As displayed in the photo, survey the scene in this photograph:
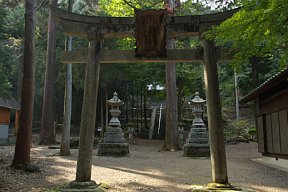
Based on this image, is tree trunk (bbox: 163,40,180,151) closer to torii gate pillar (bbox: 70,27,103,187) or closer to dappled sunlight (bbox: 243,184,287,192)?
dappled sunlight (bbox: 243,184,287,192)

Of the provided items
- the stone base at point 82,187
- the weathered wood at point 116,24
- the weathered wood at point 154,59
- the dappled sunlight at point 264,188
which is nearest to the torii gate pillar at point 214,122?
the weathered wood at point 154,59

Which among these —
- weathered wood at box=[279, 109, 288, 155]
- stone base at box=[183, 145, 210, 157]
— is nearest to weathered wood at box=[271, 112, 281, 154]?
weathered wood at box=[279, 109, 288, 155]

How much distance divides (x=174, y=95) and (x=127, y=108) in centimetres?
958

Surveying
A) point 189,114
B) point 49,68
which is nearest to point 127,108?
point 189,114

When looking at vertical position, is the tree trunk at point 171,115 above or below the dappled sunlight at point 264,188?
above

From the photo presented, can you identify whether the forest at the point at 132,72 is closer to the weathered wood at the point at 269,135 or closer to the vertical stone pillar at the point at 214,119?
the vertical stone pillar at the point at 214,119

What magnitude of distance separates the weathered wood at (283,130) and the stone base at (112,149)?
23.8ft

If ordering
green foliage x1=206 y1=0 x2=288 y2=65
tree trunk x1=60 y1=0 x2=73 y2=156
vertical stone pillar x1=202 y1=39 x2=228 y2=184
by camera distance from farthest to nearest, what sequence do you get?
1. tree trunk x1=60 y1=0 x2=73 y2=156
2. vertical stone pillar x1=202 y1=39 x2=228 y2=184
3. green foliage x1=206 y1=0 x2=288 y2=65

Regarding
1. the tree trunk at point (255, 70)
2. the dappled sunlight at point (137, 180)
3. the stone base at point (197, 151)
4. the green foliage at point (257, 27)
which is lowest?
the dappled sunlight at point (137, 180)

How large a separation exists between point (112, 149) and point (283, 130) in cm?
788

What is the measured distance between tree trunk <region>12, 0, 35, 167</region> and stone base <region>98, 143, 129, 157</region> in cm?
554

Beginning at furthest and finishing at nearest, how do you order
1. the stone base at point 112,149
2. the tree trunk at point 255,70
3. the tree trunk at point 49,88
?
the tree trunk at point 255,70
the tree trunk at point 49,88
the stone base at point 112,149

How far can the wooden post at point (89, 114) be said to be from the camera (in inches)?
229

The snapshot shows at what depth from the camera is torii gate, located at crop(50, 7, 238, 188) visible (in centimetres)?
578
